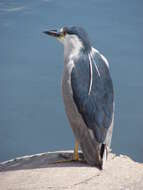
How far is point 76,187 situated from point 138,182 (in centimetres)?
39

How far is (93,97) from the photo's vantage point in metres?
2.70

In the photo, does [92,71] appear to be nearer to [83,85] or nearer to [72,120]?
[83,85]

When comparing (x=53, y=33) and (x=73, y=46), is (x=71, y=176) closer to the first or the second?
(x=73, y=46)

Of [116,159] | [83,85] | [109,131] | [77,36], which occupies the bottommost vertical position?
[116,159]

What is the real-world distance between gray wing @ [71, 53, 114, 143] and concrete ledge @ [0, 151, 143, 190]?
220mm

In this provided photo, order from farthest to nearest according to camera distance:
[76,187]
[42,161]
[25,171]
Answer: [42,161] < [25,171] < [76,187]

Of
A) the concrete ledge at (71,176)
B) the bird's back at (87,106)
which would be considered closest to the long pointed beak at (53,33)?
the bird's back at (87,106)

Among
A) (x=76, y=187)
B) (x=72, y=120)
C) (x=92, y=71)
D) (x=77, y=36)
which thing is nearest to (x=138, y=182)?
(x=76, y=187)

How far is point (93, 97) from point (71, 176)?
1.71ft

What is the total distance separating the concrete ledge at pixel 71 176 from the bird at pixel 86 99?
10 centimetres

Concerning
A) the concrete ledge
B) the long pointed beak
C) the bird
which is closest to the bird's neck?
the bird

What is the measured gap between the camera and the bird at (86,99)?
2.67 m

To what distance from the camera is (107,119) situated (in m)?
2.73

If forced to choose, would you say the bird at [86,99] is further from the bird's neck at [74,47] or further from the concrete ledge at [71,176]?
the concrete ledge at [71,176]
